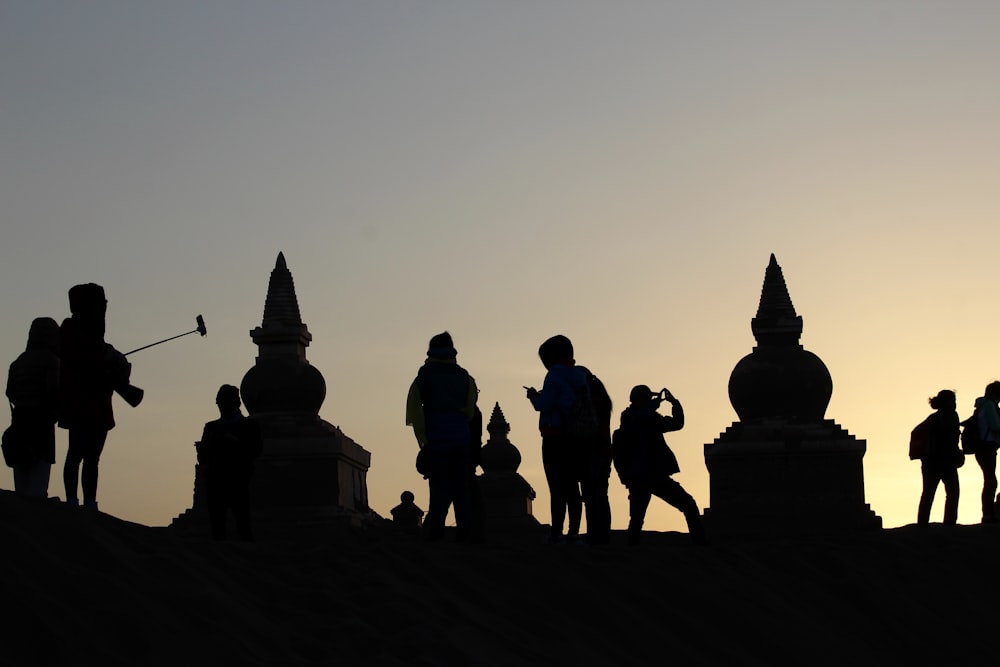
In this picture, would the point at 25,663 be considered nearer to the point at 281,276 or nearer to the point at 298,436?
the point at 298,436

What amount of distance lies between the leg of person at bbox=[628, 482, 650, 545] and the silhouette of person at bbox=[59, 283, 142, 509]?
157 inches

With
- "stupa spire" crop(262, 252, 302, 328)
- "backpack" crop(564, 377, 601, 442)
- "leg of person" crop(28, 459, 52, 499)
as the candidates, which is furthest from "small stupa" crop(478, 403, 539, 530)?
"leg of person" crop(28, 459, 52, 499)

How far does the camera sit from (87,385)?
35.5 ft

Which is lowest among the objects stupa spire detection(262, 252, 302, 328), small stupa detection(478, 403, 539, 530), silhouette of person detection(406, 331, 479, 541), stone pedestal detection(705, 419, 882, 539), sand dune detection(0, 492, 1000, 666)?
sand dune detection(0, 492, 1000, 666)

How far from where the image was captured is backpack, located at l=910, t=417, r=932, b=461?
14734 mm

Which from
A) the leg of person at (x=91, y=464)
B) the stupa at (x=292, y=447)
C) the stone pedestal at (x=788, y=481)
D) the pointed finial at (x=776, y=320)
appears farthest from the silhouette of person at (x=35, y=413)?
the pointed finial at (x=776, y=320)

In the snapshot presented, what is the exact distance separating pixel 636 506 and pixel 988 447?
409 cm

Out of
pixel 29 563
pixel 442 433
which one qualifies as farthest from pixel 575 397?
pixel 29 563

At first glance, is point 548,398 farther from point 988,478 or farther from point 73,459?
point 988,478

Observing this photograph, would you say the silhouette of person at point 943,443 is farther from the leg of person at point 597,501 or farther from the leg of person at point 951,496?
the leg of person at point 597,501

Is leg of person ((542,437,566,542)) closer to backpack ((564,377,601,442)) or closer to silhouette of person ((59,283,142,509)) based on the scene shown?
backpack ((564,377,601,442))

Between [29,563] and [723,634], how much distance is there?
4.43m

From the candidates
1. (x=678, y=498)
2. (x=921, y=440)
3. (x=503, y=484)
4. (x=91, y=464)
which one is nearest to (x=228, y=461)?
(x=91, y=464)

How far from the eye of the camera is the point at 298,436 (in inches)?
1001
